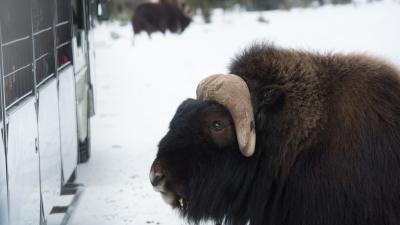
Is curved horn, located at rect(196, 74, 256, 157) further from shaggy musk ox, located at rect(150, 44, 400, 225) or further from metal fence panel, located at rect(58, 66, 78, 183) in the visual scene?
metal fence panel, located at rect(58, 66, 78, 183)

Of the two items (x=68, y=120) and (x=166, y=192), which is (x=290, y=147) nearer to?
(x=166, y=192)

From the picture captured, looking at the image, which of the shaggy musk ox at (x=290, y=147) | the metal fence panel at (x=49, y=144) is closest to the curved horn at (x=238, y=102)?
the shaggy musk ox at (x=290, y=147)

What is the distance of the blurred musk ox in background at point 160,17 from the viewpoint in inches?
631

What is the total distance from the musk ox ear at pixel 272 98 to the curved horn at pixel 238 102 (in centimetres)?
5

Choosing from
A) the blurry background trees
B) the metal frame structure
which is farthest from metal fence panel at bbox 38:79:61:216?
→ the blurry background trees

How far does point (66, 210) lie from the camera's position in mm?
4820

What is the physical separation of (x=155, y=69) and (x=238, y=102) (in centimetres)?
956

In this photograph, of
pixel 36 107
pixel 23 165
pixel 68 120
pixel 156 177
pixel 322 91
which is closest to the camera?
pixel 156 177

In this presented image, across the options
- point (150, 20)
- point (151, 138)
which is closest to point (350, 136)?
point (151, 138)

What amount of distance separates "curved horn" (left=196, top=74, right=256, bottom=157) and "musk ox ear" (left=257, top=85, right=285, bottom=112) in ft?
0.18

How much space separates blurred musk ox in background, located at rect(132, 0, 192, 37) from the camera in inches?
631

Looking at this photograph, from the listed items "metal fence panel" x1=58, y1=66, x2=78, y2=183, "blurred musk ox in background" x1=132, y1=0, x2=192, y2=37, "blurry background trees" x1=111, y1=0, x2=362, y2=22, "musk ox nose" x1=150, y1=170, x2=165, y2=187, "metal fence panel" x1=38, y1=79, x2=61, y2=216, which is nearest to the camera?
"musk ox nose" x1=150, y1=170, x2=165, y2=187

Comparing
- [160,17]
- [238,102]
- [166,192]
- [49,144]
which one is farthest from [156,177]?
[160,17]

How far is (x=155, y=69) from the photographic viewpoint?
1230 cm
